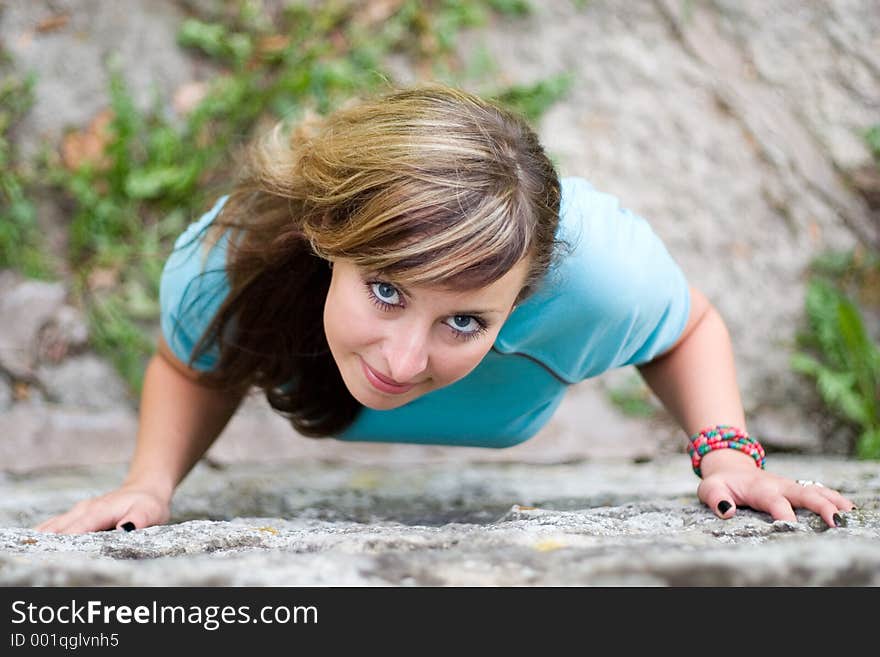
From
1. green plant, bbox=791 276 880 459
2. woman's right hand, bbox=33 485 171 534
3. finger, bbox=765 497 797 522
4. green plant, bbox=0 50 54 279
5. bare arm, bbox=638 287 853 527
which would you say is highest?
finger, bbox=765 497 797 522

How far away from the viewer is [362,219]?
6.08 feet

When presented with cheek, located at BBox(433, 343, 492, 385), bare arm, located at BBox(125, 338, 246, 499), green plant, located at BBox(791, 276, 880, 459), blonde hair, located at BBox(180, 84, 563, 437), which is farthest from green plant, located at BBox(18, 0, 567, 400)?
cheek, located at BBox(433, 343, 492, 385)

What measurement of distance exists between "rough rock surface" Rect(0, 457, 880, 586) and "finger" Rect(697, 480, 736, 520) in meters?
Result: 0.02

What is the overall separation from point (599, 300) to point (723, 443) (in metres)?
0.41

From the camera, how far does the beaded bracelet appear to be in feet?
7.48

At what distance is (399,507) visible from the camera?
9.19 ft

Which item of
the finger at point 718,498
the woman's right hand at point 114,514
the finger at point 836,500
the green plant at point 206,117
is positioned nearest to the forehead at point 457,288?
the finger at point 718,498

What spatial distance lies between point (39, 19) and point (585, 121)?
2463 mm

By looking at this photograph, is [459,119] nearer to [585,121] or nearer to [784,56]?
[585,121]

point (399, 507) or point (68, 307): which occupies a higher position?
point (399, 507)

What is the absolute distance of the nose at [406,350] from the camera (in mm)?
1829

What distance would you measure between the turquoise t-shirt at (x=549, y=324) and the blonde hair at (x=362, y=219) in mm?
75

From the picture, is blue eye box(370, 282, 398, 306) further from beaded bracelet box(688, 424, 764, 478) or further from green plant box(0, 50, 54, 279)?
green plant box(0, 50, 54, 279)
